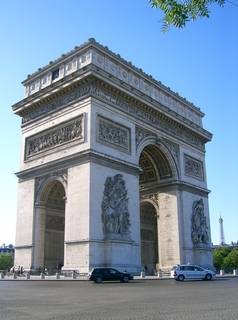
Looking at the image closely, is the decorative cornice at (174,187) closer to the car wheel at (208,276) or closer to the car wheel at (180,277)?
the car wheel at (208,276)

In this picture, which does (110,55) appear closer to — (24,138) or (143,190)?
(24,138)

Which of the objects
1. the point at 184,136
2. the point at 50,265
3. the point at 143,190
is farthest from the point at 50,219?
the point at 184,136

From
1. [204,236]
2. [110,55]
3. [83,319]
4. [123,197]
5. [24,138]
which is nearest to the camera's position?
[83,319]

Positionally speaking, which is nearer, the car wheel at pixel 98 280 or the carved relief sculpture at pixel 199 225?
the car wheel at pixel 98 280

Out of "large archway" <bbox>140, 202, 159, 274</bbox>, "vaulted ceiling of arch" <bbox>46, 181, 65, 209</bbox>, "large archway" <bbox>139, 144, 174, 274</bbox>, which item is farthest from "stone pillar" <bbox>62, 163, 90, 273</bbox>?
"large archway" <bbox>140, 202, 159, 274</bbox>

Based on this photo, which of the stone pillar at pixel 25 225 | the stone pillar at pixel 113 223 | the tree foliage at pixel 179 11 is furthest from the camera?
the stone pillar at pixel 25 225

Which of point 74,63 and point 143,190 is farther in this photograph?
point 143,190

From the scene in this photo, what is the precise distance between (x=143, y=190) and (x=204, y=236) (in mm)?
7412

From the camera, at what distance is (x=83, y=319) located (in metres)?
8.14

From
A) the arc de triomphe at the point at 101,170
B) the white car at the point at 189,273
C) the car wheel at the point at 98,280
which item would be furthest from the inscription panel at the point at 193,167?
the car wheel at the point at 98,280

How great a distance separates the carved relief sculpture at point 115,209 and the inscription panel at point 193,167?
1147cm

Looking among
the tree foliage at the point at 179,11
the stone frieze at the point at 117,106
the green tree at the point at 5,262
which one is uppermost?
the stone frieze at the point at 117,106

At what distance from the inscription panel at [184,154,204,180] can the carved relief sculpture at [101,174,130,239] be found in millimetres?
11469

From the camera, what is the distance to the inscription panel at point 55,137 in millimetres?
30938
